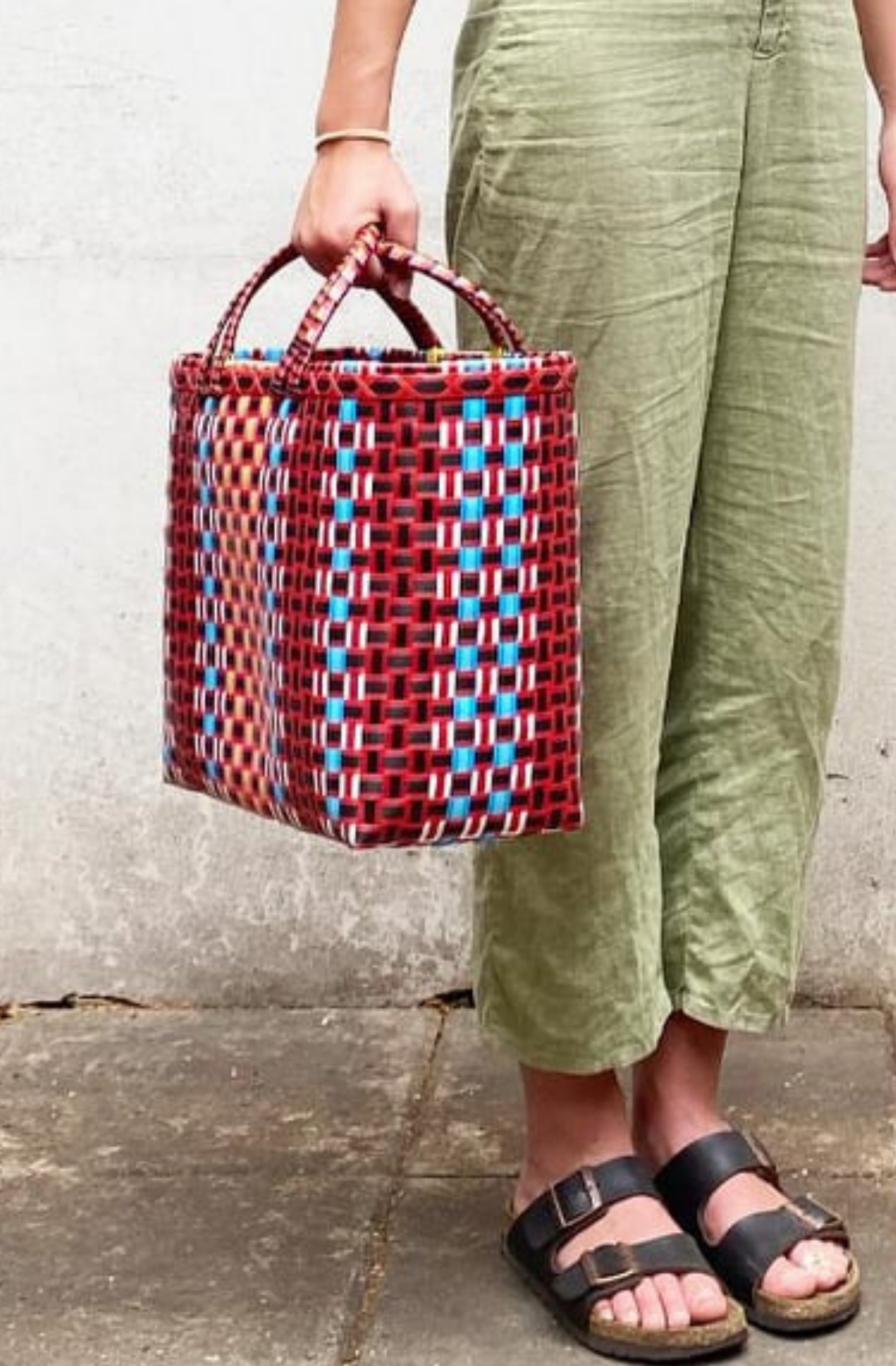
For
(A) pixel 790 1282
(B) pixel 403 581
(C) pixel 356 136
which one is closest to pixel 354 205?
(C) pixel 356 136

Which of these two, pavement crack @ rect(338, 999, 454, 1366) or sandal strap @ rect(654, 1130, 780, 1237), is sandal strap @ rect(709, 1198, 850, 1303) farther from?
pavement crack @ rect(338, 999, 454, 1366)

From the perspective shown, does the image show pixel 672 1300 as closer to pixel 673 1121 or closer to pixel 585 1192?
pixel 585 1192

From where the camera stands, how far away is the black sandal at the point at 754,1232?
2.33m

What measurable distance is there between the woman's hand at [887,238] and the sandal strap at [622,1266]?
0.94 meters

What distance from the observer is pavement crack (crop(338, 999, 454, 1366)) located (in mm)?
2332

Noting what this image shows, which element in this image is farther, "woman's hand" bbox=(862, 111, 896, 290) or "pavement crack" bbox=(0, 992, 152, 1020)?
"pavement crack" bbox=(0, 992, 152, 1020)

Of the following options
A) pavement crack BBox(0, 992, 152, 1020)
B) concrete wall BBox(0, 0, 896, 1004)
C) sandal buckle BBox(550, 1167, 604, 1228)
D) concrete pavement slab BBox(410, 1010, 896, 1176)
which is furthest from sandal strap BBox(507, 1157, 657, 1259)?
pavement crack BBox(0, 992, 152, 1020)

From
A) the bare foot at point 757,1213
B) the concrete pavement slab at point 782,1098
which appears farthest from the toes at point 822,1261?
the concrete pavement slab at point 782,1098

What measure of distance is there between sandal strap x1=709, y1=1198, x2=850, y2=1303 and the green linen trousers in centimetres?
19

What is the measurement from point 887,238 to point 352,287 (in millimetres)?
662

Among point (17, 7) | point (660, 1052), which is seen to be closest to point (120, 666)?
point (17, 7)

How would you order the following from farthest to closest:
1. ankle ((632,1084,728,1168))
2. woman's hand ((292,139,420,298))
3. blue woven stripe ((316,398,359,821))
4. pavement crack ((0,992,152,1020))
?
pavement crack ((0,992,152,1020)) < ankle ((632,1084,728,1168)) < woman's hand ((292,139,420,298)) < blue woven stripe ((316,398,359,821))

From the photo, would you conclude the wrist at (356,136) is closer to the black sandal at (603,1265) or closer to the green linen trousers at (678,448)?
the green linen trousers at (678,448)

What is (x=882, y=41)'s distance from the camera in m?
2.40
